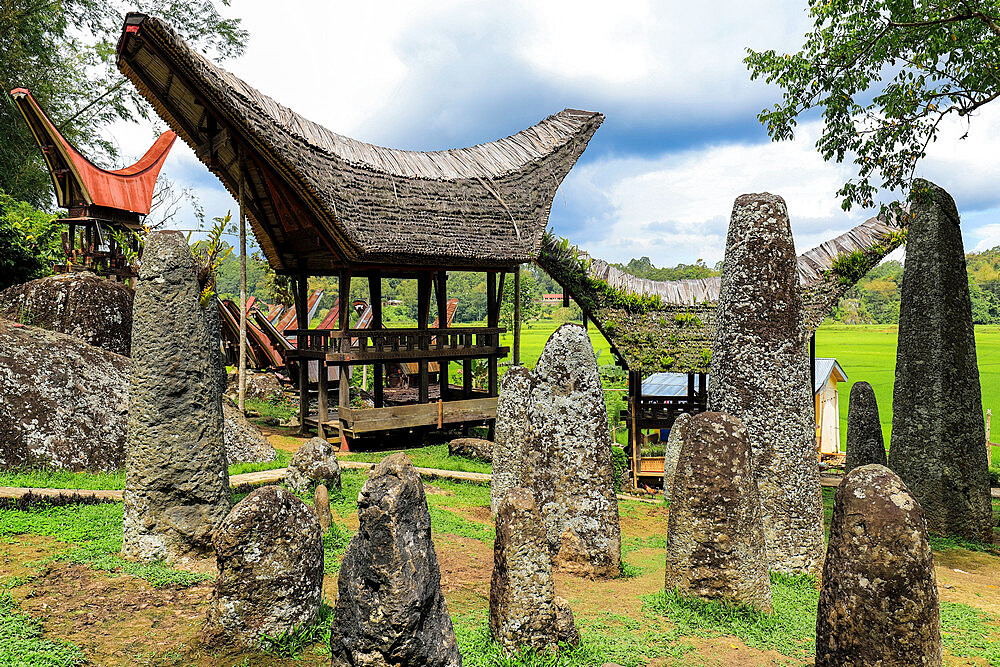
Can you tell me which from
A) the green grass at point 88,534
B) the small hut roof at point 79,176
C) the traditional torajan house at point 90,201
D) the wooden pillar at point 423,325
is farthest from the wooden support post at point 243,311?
the green grass at point 88,534

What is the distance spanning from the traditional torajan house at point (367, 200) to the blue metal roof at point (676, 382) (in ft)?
23.7

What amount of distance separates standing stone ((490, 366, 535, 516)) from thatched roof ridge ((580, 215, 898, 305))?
5060 millimetres

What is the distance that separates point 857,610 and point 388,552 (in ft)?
10.6

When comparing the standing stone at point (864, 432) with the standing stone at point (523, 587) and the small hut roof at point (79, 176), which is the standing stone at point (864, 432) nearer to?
the standing stone at point (523, 587)

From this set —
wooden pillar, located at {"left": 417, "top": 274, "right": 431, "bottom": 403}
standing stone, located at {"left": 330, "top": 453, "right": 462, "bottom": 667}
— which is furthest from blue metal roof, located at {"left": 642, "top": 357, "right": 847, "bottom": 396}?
standing stone, located at {"left": 330, "top": 453, "right": 462, "bottom": 667}

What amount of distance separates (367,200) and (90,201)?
254 inches

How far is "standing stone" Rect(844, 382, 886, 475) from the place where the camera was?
11922 mm

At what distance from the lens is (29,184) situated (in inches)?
871

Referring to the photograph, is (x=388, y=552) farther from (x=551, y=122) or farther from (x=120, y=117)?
(x=120, y=117)

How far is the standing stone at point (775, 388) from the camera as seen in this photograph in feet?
23.3

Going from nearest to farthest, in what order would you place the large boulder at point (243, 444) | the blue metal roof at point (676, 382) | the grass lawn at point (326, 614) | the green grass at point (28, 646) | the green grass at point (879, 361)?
the green grass at point (28, 646) < the grass lawn at point (326, 614) < the large boulder at point (243, 444) < the blue metal roof at point (676, 382) < the green grass at point (879, 361)

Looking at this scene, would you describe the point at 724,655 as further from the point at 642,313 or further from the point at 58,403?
the point at 642,313

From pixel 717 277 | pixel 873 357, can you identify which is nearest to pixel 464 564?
pixel 717 277

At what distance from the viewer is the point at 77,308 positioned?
458 inches
